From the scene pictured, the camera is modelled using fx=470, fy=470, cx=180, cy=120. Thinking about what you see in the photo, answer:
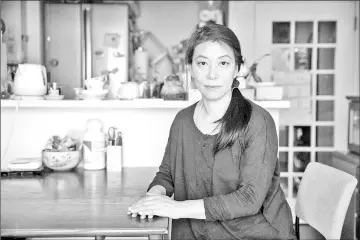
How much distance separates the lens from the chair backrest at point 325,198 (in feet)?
5.39

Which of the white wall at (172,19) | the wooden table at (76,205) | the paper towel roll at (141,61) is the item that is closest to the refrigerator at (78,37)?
the paper towel roll at (141,61)

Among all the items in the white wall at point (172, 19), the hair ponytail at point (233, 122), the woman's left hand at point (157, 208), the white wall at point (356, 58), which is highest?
the white wall at point (172, 19)

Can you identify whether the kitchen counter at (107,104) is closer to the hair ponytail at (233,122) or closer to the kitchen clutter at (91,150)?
the kitchen clutter at (91,150)

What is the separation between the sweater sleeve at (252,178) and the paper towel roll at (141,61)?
323 cm

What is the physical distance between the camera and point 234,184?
4.80ft

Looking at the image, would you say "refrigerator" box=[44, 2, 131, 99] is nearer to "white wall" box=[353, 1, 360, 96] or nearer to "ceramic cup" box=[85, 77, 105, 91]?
"ceramic cup" box=[85, 77, 105, 91]

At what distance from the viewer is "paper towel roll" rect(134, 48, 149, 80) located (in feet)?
15.2

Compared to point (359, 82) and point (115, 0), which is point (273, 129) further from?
point (115, 0)

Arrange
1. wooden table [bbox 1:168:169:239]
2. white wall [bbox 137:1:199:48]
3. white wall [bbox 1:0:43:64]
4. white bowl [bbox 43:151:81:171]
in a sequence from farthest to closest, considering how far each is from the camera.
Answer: white wall [bbox 137:1:199:48] → white wall [bbox 1:0:43:64] → white bowl [bbox 43:151:81:171] → wooden table [bbox 1:168:169:239]

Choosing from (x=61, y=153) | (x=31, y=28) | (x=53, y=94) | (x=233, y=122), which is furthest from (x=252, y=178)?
(x=31, y=28)

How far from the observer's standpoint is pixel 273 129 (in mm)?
1473

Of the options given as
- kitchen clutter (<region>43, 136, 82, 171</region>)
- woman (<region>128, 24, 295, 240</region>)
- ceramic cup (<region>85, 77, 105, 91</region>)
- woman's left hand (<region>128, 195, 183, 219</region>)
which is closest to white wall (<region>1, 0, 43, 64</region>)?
ceramic cup (<region>85, 77, 105, 91</region>)

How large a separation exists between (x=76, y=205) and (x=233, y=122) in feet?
1.81

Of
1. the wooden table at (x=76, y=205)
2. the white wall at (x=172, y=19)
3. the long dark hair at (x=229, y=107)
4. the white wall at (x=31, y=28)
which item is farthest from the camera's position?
the white wall at (x=172, y=19)
